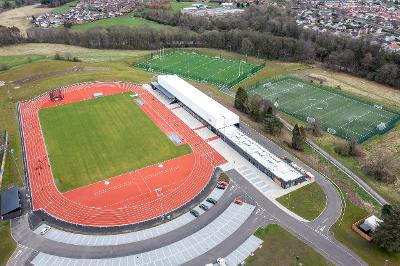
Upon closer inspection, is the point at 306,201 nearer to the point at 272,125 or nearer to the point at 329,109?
the point at 272,125

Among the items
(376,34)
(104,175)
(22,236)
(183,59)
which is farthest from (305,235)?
(376,34)

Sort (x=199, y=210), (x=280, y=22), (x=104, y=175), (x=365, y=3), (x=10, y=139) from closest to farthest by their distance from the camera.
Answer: (x=199, y=210) < (x=104, y=175) < (x=10, y=139) < (x=280, y=22) < (x=365, y=3)

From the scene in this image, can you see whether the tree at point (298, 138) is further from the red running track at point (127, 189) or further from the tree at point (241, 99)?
the tree at point (241, 99)

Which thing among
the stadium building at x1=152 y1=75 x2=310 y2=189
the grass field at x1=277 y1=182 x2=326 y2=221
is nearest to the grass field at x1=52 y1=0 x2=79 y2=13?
the stadium building at x1=152 y1=75 x2=310 y2=189

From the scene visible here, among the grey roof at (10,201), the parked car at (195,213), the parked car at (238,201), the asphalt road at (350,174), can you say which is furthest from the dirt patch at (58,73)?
the parked car at (238,201)

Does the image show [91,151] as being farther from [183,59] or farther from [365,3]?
[365,3]

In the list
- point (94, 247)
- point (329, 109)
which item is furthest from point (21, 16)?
point (94, 247)

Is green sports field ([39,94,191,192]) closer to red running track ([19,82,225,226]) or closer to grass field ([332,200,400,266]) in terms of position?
red running track ([19,82,225,226])
